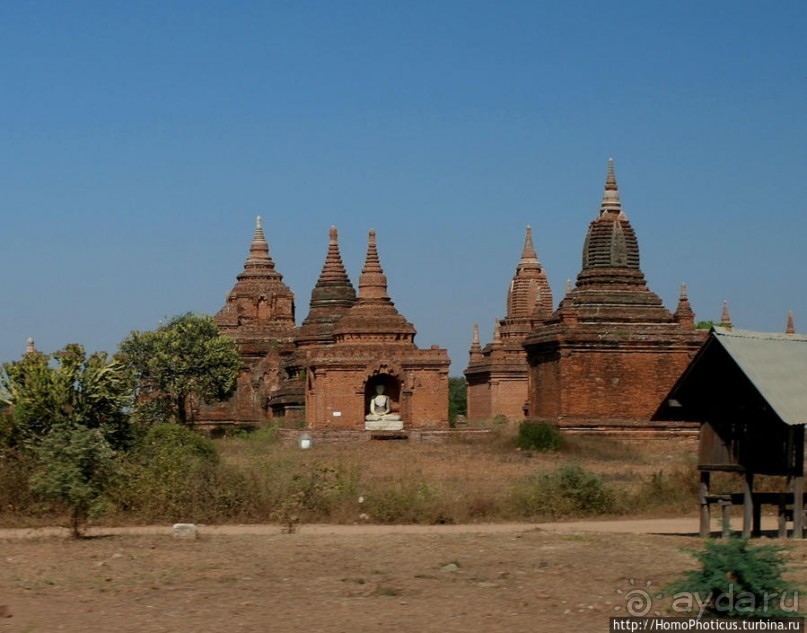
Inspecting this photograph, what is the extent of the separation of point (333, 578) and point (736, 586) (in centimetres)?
349

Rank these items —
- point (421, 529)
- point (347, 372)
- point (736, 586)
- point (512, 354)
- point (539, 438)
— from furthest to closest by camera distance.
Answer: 1. point (512, 354)
2. point (347, 372)
3. point (539, 438)
4. point (421, 529)
5. point (736, 586)

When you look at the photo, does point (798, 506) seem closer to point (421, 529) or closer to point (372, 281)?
point (421, 529)

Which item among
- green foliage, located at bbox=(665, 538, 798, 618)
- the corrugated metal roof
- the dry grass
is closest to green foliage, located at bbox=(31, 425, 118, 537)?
the dry grass

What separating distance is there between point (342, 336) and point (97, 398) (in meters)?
20.2

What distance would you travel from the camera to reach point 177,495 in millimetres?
17922

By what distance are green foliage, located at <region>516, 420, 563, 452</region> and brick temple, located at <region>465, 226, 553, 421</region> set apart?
1686 cm

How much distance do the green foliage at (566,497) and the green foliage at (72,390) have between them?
7.33 meters

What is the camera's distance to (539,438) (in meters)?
33.8

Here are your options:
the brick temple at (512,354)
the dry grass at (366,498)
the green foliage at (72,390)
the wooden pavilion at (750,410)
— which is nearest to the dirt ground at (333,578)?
the wooden pavilion at (750,410)

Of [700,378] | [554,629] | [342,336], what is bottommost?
[554,629]

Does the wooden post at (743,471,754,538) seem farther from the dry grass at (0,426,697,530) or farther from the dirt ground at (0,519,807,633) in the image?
the dry grass at (0,426,697,530)

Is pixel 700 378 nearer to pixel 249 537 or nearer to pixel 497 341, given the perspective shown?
pixel 249 537

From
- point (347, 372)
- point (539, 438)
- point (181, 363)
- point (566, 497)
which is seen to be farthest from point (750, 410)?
point (181, 363)

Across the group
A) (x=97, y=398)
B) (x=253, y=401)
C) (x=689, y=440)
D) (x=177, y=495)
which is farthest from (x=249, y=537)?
(x=253, y=401)
